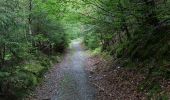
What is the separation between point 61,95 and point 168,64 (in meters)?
5.40

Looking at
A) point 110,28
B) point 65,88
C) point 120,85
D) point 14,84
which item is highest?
point 110,28

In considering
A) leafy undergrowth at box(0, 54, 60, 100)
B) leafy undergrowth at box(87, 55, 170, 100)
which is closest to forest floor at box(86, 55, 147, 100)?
leafy undergrowth at box(87, 55, 170, 100)

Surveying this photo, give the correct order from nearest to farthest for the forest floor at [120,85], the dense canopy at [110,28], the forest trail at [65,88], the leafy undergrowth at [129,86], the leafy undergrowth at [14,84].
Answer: the leafy undergrowth at [129,86], the dense canopy at [110,28], the forest floor at [120,85], the leafy undergrowth at [14,84], the forest trail at [65,88]

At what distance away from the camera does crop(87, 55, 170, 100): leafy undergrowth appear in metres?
10.3

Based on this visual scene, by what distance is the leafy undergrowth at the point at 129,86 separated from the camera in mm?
10268

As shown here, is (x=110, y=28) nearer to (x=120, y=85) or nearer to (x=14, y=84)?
(x=120, y=85)

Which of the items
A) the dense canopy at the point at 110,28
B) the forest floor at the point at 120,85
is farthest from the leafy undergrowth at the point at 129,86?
the dense canopy at the point at 110,28

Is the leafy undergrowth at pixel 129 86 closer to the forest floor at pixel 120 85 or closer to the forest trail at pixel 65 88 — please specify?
the forest floor at pixel 120 85

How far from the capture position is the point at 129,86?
12.5 metres

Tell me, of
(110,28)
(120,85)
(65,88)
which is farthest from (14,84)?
(110,28)

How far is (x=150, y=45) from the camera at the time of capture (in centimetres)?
1391

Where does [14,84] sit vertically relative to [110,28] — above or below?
below

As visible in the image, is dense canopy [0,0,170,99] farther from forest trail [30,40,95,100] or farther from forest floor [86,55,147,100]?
forest trail [30,40,95,100]

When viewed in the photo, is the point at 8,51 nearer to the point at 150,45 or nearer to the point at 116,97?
the point at 116,97
